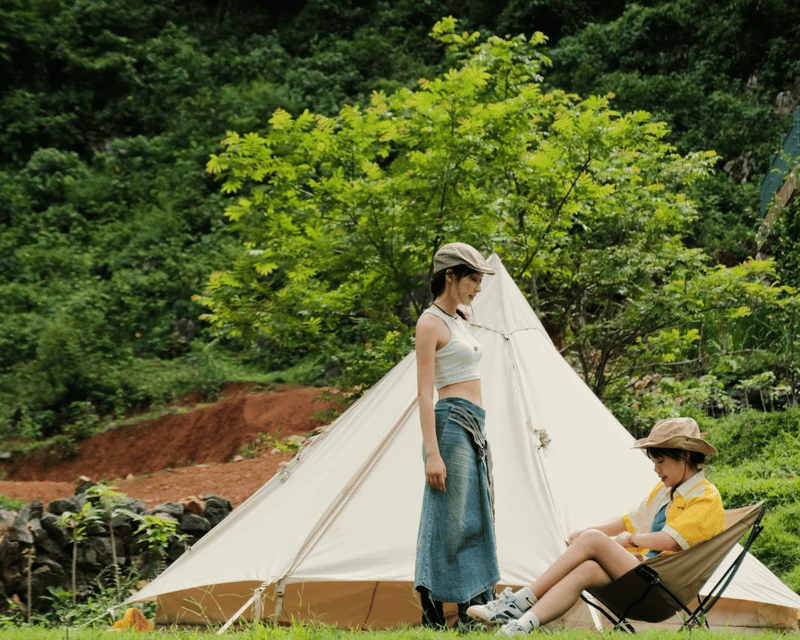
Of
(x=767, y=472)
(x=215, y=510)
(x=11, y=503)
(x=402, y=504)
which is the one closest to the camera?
(x=402, y=504)

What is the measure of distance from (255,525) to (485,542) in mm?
1680

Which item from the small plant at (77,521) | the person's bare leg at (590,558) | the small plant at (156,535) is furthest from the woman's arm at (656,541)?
the small plant at (77,521)

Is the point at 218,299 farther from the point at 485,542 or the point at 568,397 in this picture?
the point at 485,542

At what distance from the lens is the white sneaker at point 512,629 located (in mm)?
2568

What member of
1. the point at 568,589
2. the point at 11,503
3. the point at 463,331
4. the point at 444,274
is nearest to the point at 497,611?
the point at 568,589

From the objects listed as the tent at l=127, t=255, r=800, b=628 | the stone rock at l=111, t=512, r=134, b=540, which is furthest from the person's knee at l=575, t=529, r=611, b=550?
the stone rock at l=111, t=512, r=134, b=540

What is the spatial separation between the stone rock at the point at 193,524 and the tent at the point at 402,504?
7.57 feet

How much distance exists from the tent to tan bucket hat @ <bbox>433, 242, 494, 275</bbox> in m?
1.27

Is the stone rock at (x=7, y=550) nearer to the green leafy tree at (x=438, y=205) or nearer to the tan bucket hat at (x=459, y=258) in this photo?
the green leafy tree at (x=438, y=205)

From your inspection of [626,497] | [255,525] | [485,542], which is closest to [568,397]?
[626,497]

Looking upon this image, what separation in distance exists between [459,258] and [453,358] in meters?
0.37

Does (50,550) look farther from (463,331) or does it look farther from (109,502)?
(463,331)

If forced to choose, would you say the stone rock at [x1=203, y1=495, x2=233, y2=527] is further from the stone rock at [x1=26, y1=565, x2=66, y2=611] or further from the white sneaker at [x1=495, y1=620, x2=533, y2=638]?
the white sneaker at [x1=495, y1=620, x2=533, y2=638]

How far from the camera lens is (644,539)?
9.43 ft
